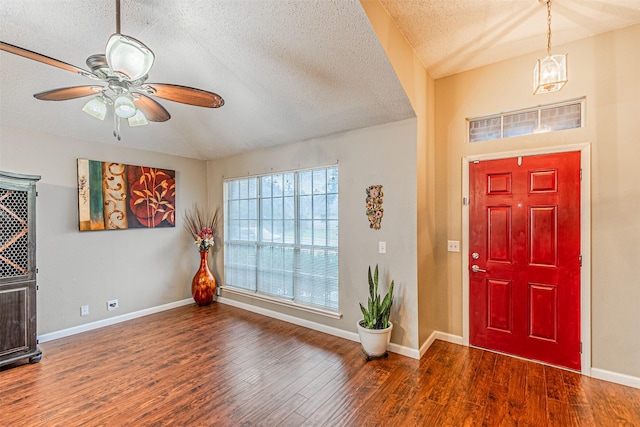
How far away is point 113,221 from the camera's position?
391 cm

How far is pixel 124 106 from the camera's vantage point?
1.92 metres

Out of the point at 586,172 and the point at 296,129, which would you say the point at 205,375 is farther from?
the point at 586,172

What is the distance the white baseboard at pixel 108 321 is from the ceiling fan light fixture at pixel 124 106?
124 inches

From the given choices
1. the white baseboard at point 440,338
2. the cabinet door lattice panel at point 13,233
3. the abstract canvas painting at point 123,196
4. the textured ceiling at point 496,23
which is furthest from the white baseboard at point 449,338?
the cabinet door lattice panel at point 13,233

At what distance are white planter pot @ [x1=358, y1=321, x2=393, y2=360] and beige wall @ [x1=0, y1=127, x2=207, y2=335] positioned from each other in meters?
3.25

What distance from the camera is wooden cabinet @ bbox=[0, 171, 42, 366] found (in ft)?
8.98

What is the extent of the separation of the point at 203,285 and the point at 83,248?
5.37ft

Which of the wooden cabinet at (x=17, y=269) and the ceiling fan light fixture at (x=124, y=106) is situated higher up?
the ceiling fan light fixture at (x=124, y=106)

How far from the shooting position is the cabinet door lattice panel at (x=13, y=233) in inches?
108

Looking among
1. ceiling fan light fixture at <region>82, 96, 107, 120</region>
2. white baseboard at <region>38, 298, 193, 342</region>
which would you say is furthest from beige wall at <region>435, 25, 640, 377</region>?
white baseboard at <region>38, 298, 193, 342</region>

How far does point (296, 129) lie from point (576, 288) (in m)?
3.29

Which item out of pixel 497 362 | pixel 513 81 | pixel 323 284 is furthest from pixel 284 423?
pixel 513 81

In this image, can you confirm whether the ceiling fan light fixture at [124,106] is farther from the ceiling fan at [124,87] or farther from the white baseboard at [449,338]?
the white baseboard at [449,338]

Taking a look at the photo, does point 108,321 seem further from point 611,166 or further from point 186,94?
point 611,166
